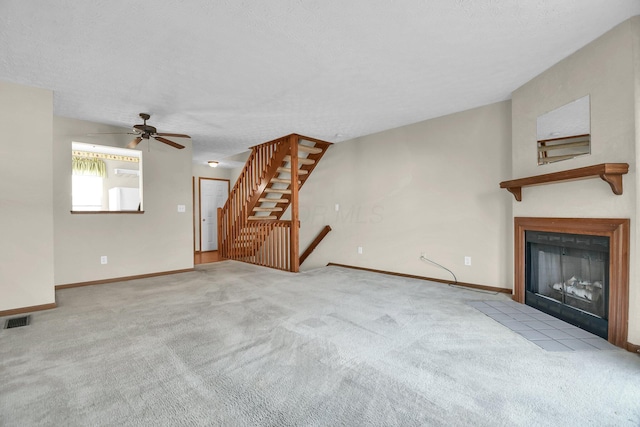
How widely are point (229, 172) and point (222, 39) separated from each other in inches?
249

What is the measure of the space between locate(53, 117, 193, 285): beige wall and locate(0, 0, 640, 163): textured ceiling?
20.1 inches

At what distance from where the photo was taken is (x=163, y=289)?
376cm

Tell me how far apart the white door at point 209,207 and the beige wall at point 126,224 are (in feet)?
9.33

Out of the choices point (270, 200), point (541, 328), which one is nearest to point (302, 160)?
point (270, 200)

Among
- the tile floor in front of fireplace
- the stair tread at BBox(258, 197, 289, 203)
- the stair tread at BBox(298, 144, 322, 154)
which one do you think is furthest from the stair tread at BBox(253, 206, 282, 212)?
the tile floor in front of fireplace

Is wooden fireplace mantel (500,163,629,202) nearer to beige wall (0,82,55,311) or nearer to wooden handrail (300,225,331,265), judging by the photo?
wooden handrail (300,225,331,265)

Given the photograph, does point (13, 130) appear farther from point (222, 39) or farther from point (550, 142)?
point (550, 142)

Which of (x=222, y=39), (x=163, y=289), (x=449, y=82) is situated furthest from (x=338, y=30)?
(x=163, y=289)

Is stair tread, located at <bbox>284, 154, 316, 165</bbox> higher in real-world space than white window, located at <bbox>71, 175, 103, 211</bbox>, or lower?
higher

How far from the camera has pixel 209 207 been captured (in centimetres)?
788

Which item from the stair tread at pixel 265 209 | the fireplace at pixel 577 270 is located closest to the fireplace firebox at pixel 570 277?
the fireplace at pixel 577 270

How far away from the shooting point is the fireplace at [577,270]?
2129 millimetres

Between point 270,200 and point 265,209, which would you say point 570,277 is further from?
point 265,209

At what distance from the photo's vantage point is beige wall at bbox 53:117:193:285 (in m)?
3.86
